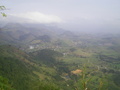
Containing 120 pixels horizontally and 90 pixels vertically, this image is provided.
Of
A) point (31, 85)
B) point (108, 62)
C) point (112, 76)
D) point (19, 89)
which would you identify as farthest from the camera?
point (108, 62)

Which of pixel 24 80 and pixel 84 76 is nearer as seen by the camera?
pixel 84 76

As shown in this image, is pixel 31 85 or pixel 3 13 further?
pixel 31 85

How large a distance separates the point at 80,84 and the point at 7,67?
88.2m

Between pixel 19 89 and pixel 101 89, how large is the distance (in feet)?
235

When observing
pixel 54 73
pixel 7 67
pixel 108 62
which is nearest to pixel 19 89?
pixel 7 67

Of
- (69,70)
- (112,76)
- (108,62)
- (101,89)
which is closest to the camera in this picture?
(101,89)

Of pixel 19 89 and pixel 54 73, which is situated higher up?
pixel 19 89

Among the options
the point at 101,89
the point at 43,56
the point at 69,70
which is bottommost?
the point at 43,56

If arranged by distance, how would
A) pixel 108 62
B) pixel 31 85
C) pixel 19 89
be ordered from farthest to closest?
pixel 108 62 < pixel 31 85 < pixel 19 89

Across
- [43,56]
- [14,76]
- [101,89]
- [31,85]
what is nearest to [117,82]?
[31,85]

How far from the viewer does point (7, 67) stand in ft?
285

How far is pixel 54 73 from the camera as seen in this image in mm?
128750

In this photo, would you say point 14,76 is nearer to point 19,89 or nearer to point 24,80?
point 24,80

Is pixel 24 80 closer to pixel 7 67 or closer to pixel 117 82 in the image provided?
pixel 7 67
